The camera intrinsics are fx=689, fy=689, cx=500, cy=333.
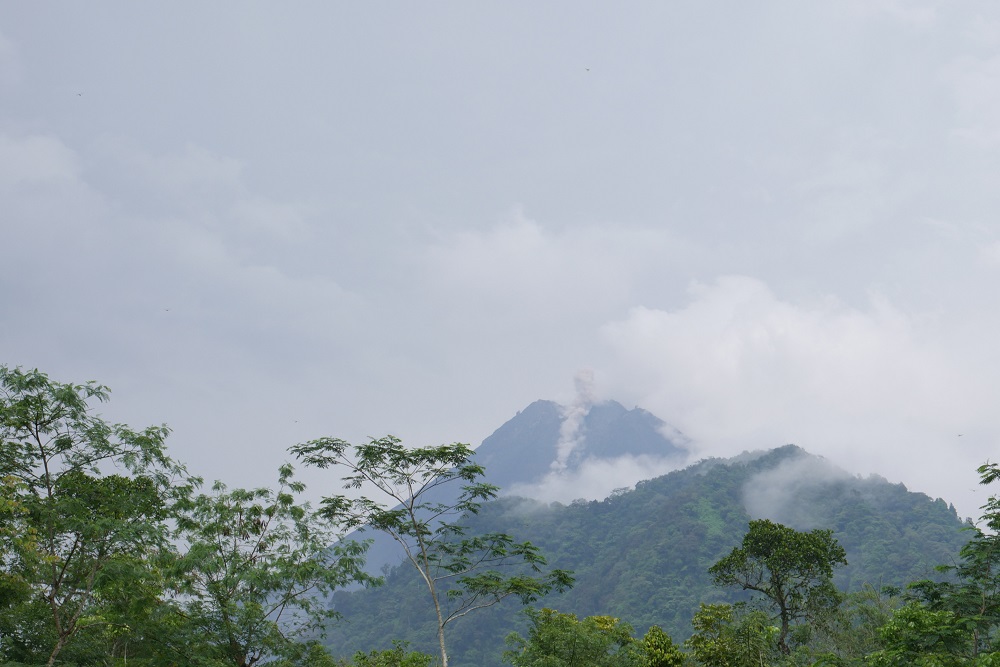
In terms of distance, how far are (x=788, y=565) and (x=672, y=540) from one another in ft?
310

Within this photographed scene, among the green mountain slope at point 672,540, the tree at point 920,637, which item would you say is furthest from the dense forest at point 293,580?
the green mountain slope at point 672,540

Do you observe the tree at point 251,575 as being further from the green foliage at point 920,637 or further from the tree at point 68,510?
the green foliage at point 920,637

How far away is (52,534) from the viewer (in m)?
14.1

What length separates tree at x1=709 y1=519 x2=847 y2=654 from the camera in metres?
28.6

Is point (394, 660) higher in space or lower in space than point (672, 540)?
lower

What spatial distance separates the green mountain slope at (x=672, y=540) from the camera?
335 ft

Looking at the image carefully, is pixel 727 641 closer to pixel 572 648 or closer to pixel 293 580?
pixel 572 648

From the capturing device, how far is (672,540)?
118 meters

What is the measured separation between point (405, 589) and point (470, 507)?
115 meters

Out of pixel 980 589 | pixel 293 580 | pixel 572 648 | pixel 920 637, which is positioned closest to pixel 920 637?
pixel 920 637

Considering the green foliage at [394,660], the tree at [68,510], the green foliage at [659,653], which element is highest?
the tree at [68,510]

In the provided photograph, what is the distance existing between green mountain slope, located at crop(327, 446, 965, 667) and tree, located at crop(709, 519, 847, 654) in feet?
211

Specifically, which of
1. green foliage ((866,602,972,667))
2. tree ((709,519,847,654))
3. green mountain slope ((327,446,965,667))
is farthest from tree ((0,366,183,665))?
green mountain slope ((327,446,965,667))

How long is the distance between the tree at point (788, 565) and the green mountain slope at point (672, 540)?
211 ft
